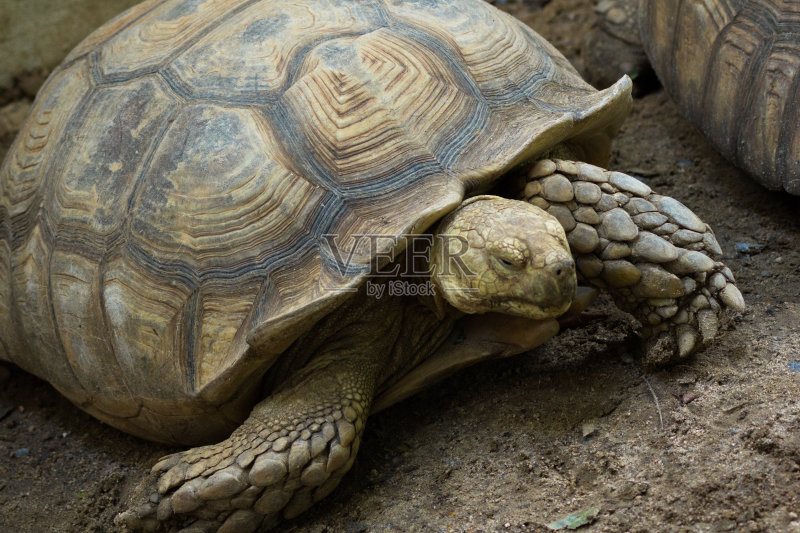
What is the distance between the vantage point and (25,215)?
2.98 metres

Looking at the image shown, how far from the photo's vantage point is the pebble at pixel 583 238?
8.15 ft

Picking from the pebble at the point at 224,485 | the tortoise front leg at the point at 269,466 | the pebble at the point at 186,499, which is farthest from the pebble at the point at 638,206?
the pebble at the point at 186,499

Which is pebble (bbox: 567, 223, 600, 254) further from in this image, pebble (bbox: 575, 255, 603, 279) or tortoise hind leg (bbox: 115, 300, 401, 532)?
tortoise hind leg (bbox: 115, 300, 401, 532)

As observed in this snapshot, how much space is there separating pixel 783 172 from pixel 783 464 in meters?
1.40

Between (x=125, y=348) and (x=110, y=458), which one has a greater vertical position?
(x=125, y=348)

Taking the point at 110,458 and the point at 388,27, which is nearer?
the point at 388,27

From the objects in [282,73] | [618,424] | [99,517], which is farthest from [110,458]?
[618,424]

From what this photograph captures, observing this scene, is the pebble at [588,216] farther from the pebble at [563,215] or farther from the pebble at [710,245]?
the pebble at [710,245]

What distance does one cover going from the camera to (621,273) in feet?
8.17

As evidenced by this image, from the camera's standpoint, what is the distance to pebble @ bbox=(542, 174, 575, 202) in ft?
8.23

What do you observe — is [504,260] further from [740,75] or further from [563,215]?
[740,75]

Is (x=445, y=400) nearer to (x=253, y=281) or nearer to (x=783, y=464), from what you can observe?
(x=253, y=281)

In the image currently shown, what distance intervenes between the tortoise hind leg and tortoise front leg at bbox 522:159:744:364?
0.74 metres

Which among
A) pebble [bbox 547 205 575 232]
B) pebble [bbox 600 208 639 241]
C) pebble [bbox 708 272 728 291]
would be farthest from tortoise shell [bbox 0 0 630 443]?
pebble [bbox 708 272 728 291]
